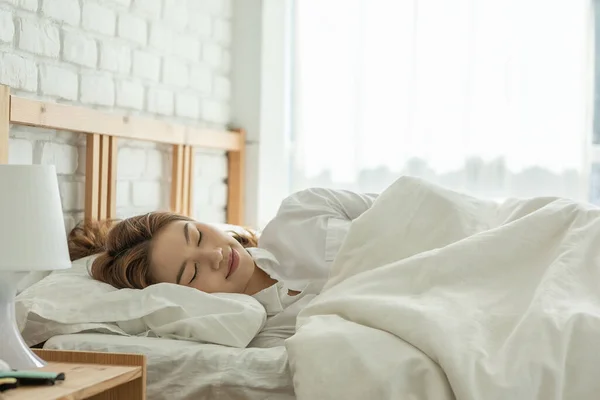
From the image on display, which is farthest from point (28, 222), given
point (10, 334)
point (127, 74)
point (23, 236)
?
point (127, 74)

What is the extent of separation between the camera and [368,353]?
1445 mm

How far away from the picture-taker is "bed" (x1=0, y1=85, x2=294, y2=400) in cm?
158

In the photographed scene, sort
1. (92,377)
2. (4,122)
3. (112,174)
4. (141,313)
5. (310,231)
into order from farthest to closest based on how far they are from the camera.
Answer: (112,174), (310,231), (4,122), (141,313), (92,377)

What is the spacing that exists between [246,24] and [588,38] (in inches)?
46.7

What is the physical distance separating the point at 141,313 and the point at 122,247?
31 centimetres

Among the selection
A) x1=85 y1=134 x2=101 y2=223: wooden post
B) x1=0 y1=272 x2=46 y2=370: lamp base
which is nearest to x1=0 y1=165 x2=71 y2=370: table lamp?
x1=0 y1=272 x2=46 y2=370: lamp base

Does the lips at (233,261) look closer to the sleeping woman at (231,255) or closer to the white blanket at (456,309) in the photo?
the sleeping woman at (231,255)

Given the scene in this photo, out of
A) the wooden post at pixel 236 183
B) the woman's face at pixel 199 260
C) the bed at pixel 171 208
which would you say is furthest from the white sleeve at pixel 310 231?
the wooden post at pixel 236 183

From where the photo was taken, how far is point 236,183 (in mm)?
3145

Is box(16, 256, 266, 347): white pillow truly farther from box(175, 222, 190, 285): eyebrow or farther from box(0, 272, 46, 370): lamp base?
box(0, 272, 46, 370): lamp base

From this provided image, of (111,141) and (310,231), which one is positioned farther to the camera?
(111,141)

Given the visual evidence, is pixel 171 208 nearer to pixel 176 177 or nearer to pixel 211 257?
pixel 176 177

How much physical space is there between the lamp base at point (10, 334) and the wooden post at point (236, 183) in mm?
1711

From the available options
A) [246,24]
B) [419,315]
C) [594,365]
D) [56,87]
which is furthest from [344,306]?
[246,24]
